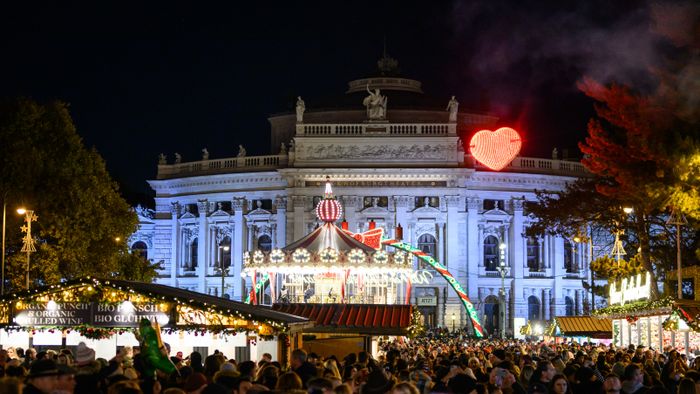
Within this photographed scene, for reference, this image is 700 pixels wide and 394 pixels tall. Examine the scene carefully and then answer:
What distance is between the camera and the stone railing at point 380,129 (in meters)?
79.1

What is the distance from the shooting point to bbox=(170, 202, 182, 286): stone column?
8569cm

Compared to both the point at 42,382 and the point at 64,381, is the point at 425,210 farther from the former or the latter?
the point at 42,382

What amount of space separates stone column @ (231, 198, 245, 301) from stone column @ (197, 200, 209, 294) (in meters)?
1.99

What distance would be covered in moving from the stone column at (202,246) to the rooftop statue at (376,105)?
43.3 ft

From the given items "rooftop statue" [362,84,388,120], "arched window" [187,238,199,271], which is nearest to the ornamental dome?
"rooftop statue" [362,84,388,120]

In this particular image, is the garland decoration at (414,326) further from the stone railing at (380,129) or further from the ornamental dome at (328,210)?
the stone railing at (380,129)

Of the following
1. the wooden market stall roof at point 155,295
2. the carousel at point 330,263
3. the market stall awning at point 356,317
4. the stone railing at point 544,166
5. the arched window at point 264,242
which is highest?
the stone railing at point 544,166

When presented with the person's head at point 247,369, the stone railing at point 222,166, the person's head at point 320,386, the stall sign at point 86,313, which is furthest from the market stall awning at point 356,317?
the stone railing at point 222,166

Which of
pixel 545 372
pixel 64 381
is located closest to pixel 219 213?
pixel 545 372

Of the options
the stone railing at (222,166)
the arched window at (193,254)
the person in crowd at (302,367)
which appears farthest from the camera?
the arched window at (193,254)

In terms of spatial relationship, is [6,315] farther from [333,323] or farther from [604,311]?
[604,311]

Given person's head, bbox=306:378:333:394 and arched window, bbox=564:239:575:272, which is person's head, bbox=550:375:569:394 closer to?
person's head, bbox=306:378:333:394

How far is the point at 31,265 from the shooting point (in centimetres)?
4825

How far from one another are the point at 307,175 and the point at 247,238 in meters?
7.48
